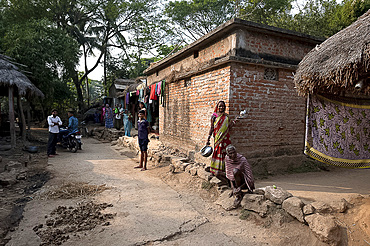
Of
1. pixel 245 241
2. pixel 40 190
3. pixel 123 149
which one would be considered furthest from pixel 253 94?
pixel 123 149

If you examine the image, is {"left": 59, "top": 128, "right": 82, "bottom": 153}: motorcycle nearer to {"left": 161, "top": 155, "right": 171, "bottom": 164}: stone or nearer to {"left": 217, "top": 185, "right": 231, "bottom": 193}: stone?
{"left": 161, "top": 155, "right": 171, "bottom": 164}: stone

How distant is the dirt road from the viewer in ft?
10.0

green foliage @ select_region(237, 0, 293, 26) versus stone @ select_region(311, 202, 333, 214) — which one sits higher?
green foliage @ select_region(237, 0, 293, 26)

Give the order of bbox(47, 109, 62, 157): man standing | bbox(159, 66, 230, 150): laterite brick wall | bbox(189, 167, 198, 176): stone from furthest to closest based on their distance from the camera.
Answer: bbox(47, 109, 62, 157): man standing, bbox(159, 66, 230, 150): laterite brick wall, bbox(189, 167, 198, 176): stone

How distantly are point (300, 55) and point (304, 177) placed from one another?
3.34m

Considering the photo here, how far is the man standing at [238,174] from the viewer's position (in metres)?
4.00

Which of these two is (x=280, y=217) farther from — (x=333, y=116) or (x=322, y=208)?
(x=333, y=116)

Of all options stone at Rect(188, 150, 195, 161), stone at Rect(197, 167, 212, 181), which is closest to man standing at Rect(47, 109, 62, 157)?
stone at Rect(188, 150, 195, 161)

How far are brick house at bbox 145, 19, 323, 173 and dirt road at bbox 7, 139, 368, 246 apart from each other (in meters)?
1.18

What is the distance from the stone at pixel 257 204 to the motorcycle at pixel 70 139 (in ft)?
24.7

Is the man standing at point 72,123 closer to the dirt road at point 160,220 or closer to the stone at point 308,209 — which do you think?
the dirt road at point 160,220

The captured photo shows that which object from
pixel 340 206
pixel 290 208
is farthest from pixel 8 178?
pixel 340 206

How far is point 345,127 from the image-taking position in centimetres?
413

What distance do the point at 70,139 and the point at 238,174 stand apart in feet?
25.1
